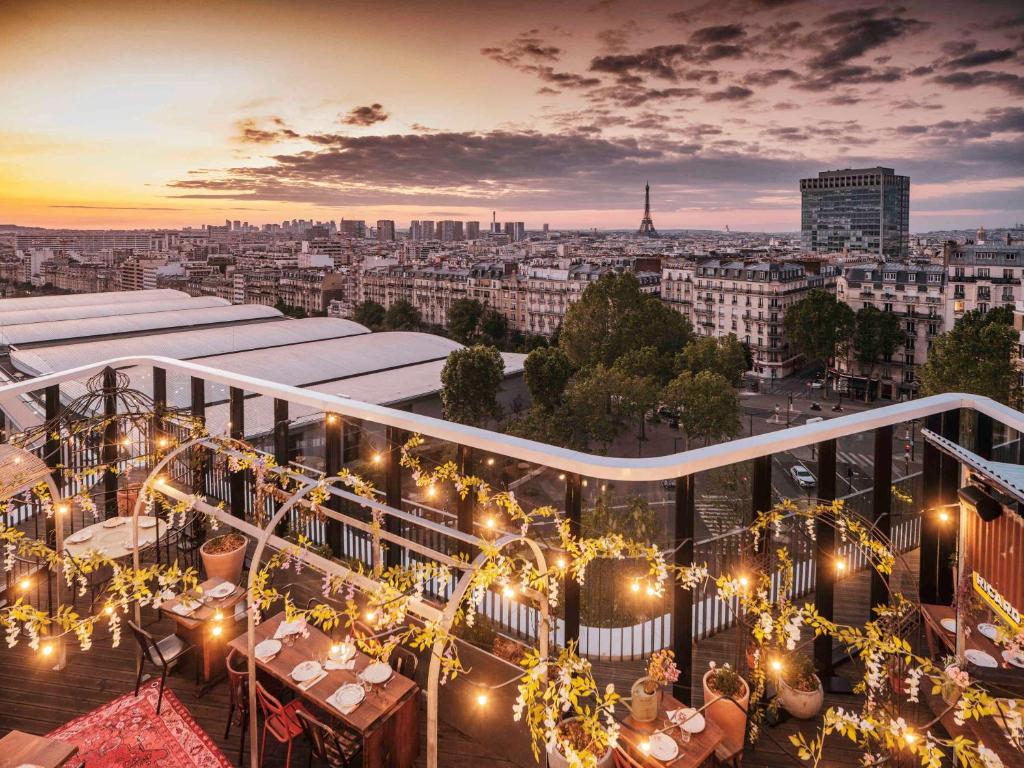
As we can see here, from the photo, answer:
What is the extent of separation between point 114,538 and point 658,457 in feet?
13.5

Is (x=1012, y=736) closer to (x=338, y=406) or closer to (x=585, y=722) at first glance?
(x=585, y=722)

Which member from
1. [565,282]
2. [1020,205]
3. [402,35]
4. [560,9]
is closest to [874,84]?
[565,282]

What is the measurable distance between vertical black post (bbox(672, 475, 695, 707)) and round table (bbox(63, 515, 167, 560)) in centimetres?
334

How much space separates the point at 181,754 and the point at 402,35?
18496 mm

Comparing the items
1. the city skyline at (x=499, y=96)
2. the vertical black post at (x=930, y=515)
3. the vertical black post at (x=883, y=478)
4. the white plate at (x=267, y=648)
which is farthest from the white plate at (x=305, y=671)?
the city skyline at (x=499, y=96)

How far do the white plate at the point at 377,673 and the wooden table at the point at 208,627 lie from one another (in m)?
0.95

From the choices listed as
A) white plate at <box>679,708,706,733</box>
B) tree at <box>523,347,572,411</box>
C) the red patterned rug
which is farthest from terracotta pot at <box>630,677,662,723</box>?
tree at <box>523,347,572,411</box>

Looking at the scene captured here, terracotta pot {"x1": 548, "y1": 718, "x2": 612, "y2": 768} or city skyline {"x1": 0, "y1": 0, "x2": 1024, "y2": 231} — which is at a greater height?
city skyline {"x1": 0, "y1": 0, "x2": 1024, "y2": 231}

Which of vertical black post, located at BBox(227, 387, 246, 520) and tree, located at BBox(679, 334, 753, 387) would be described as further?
tree, located at BBox(679, 334, 753, 387)

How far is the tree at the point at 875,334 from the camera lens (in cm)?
4744

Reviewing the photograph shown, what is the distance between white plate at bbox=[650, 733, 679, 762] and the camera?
264 cm

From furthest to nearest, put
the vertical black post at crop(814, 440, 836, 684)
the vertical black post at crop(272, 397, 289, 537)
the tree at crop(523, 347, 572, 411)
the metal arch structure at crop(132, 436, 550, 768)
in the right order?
the tree at crop(523, 347, 572, 411)
the vertical black post at crop(272, 397, 289, 537)
the vertical black post at crop(814, 440, 836, 684)
the metal arch structure at crop(132, 436, 550, 768)

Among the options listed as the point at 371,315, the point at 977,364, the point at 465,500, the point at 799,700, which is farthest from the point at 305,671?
the point at 371,315

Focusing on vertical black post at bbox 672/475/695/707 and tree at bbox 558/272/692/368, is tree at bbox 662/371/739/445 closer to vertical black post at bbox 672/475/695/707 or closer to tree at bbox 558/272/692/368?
tree at bbox 558/272/692/368
